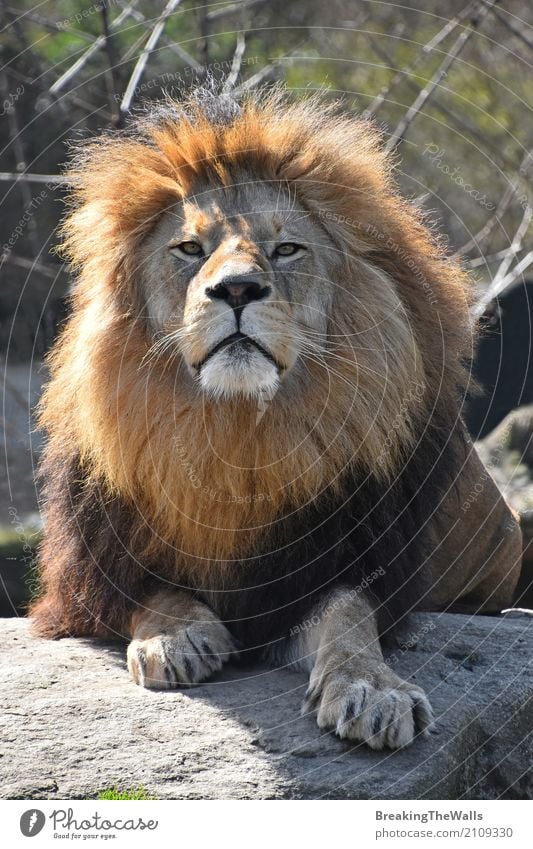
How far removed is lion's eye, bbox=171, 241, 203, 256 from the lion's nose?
33cm

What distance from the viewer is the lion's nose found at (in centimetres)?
320

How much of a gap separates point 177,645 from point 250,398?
2.38 feet

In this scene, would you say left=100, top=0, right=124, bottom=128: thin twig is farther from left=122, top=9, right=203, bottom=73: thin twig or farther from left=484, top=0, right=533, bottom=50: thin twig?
left=484, top=0, right=533, bottom=50: thin twig

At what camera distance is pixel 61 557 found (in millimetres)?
3941

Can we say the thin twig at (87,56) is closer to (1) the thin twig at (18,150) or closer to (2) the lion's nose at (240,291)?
(1) the thin twig at (18,150)

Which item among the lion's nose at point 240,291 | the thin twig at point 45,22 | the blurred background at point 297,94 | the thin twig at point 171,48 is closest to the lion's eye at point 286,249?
the lion's nose at point 240,291

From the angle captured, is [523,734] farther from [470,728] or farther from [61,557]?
[61,557]

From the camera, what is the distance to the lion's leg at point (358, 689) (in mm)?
3006


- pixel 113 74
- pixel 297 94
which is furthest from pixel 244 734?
pixel 297 94

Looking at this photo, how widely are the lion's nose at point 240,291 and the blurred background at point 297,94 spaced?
121 inches

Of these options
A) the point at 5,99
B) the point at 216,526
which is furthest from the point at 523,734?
the point at 5,99

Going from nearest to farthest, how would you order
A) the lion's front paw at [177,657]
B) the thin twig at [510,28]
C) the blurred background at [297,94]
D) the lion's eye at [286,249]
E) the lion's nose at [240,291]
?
1. the lion's nose at [240,291]
2. the lion's front paw at [177,657]
3. the lion's eye at [286,249]
4. the blurred background at [297,94]
5. the thin twig at [510,28]

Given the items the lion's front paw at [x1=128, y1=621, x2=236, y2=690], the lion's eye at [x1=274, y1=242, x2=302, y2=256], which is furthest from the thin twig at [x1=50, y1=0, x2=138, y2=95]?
the lion's front paw at [x1=128, y1=621, x2=236, y2=690]
